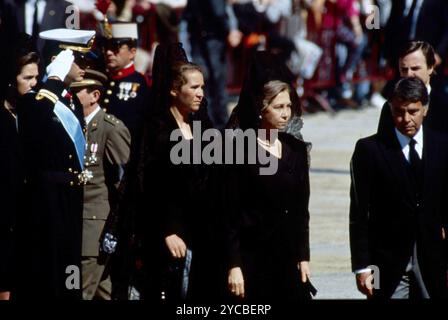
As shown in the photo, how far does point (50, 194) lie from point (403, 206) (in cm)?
222

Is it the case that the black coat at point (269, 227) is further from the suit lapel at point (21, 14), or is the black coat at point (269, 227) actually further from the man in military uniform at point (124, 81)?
the suit lapel at point (21, 14)

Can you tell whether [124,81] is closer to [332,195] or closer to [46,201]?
[46,201]

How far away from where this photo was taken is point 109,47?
38.4ft

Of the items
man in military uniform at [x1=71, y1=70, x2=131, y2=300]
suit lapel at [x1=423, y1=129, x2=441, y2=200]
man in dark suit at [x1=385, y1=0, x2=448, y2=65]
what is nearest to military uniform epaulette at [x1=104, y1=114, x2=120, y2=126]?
man in military uniform at [x1=71, y1=70, x2=131, y2=300]

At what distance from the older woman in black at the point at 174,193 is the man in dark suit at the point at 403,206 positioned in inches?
40.4

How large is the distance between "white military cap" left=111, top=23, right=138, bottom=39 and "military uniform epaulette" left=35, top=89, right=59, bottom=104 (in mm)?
2442

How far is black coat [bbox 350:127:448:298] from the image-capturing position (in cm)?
827

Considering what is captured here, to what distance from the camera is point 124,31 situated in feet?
38.9

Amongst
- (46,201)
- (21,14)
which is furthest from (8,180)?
(21,14)

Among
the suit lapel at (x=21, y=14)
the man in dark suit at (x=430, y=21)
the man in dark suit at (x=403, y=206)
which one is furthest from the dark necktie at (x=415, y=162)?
the suit lapel at (x=21, y=14)

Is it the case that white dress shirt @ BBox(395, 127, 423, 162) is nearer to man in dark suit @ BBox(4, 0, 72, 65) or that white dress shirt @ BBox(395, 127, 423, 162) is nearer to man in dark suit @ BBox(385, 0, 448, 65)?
man in dark suit @ BBox(4, 0, 72, 65)
